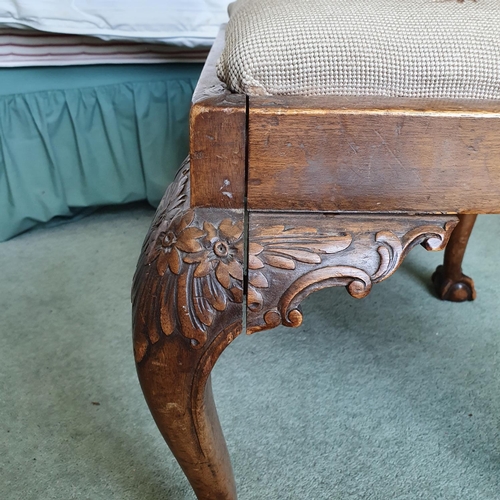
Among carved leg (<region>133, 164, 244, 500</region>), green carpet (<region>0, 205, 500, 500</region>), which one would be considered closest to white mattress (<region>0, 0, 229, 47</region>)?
green carpet (<region>0, 205, 500, 500</region>)

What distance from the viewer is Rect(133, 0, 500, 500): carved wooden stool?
0.30m

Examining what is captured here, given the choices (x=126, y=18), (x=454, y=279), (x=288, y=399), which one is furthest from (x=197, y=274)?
(x=126, y=18)

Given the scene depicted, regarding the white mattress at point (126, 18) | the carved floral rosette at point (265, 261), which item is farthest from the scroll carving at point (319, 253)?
the white mattress at point (126, 18)

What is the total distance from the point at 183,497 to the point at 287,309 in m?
0.29

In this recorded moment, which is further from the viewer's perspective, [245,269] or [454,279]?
[454,279]

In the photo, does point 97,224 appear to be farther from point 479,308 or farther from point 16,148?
point 479,308

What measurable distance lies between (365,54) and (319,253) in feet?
0.39

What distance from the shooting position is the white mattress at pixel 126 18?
897 mm

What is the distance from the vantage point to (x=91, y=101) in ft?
3.51

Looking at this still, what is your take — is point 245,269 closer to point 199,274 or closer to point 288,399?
point 199,274

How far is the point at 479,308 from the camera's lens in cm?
84

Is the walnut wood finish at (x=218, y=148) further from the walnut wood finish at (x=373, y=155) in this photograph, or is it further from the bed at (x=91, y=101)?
the bed at (x=91, y=101)

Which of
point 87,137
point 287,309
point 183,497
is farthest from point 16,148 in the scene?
point 287,309

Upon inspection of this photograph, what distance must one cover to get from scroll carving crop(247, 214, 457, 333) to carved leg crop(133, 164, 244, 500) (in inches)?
0.5
